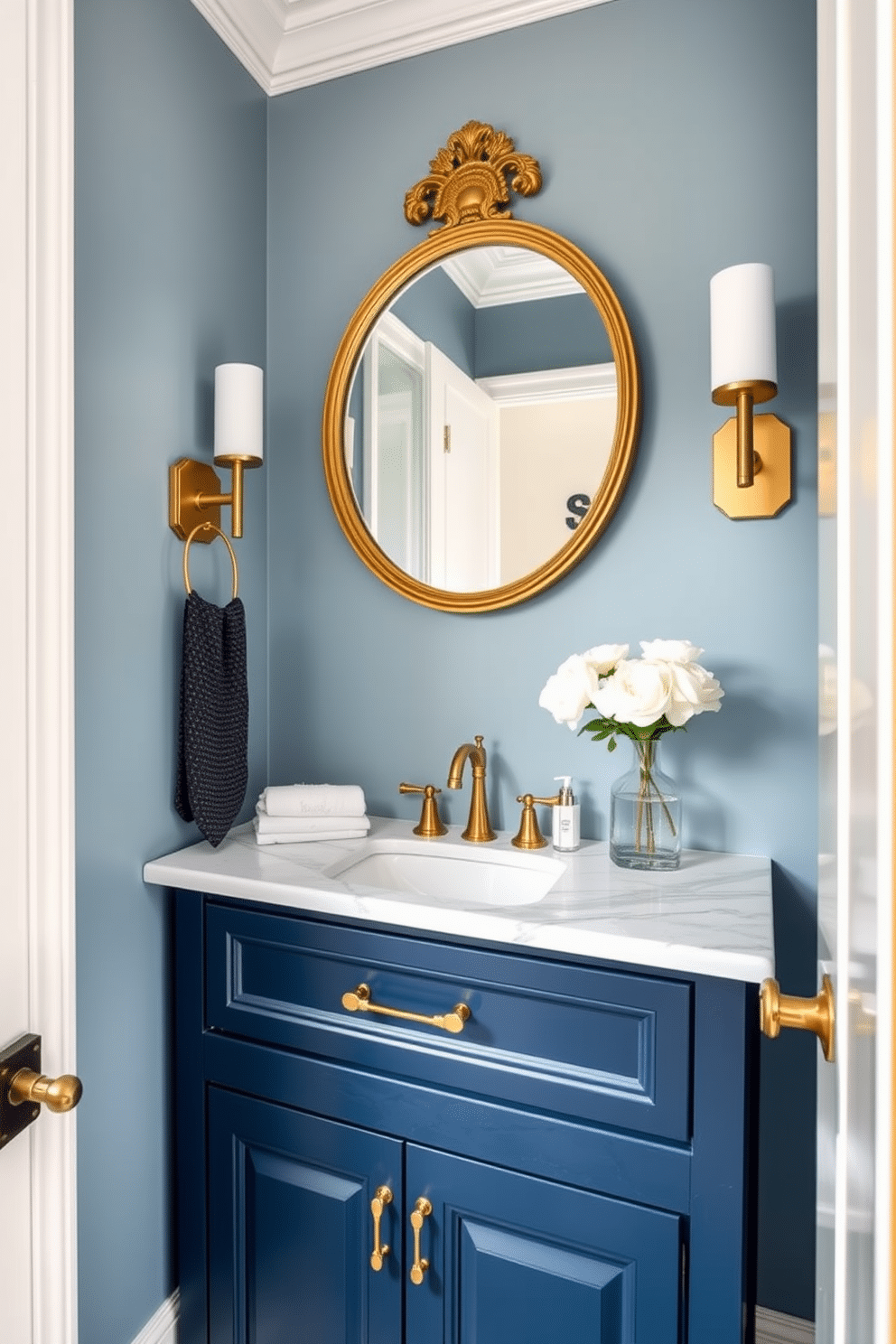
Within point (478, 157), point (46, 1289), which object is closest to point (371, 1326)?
point (46, 1289)

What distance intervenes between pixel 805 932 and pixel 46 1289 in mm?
1213

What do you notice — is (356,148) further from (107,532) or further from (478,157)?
(107,532)

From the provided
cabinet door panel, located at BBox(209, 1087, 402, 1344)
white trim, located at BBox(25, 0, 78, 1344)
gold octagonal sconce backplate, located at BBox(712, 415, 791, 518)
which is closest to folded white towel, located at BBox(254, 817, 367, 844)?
cabinet door panel, located at BBox(209, 1087, 402, 1344)

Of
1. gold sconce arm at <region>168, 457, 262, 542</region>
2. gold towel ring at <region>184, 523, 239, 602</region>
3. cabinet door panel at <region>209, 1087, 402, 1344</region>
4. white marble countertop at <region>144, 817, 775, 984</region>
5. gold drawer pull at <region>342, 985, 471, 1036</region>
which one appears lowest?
cabinet door panel at <region>209, 1087, 402, 1344</region>

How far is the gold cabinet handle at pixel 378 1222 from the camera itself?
1218 mm

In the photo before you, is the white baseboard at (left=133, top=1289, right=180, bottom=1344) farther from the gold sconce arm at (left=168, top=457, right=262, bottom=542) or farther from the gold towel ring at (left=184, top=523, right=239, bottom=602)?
the gold sconce arm at (left=168, top=457, right=262, bottom=542)

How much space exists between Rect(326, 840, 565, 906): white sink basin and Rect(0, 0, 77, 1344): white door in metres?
0.63

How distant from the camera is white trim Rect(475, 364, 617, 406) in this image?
1539 mm

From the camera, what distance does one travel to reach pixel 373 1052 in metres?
1.24

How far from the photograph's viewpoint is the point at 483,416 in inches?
63.1

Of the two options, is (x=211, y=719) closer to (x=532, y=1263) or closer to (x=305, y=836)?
(x=305, y=836)

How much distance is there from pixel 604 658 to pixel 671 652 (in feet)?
0.35

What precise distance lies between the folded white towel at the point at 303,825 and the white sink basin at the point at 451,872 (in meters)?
0.05

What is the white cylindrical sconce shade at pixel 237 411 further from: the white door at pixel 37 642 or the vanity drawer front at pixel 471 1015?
the vanity drawer front at pixel 471 1015
